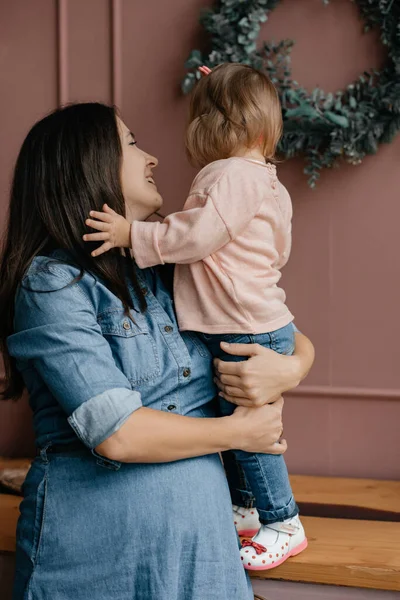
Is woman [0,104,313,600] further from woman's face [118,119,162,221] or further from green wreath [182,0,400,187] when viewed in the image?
green wreath [182,0,400,187]

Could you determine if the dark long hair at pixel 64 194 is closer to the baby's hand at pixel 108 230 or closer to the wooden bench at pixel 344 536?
the baby's hand at pixel 108 230

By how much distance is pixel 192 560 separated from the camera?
4.97 ft

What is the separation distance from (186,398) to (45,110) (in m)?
1.38

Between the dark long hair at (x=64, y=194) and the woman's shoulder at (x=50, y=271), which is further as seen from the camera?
the dark long hair at (x=64, y=194)

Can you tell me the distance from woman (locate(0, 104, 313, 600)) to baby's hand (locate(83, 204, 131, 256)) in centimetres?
4

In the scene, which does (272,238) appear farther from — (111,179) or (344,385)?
(344,385)

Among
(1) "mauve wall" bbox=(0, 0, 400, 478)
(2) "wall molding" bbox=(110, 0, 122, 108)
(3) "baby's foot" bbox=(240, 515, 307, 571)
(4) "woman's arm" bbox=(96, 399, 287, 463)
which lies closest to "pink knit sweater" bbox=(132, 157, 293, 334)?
(4) "woman's arm" bbox=(96, 399, 287, 463)

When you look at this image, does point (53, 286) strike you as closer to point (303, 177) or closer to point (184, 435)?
point (184, 435)

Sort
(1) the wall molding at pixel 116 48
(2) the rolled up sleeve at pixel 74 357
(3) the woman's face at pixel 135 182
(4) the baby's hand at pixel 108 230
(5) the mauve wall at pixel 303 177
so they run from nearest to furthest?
(2) the rolled up sleeve at pixel 74 357 → (4) the baby's hand at pixel 108 230 → (3) the woman's face at pixel 135 182 → (5) the mauve wall at pixel 303 177 → (1) the wall molding at pixel 116 48

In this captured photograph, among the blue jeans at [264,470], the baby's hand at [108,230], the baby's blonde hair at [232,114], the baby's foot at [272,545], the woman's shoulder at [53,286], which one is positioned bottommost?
the baby's foot at [272,545]

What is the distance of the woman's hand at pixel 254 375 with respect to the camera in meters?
1.64

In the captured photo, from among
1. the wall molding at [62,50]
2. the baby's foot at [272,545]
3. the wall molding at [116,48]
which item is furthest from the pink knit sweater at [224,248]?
the wall molding at [62,50]

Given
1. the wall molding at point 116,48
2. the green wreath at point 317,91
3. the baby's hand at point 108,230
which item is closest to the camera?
the baby's hand at point 108,230

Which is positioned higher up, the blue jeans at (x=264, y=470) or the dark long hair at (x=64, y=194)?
the dark long hair at (x=64, y=194)
